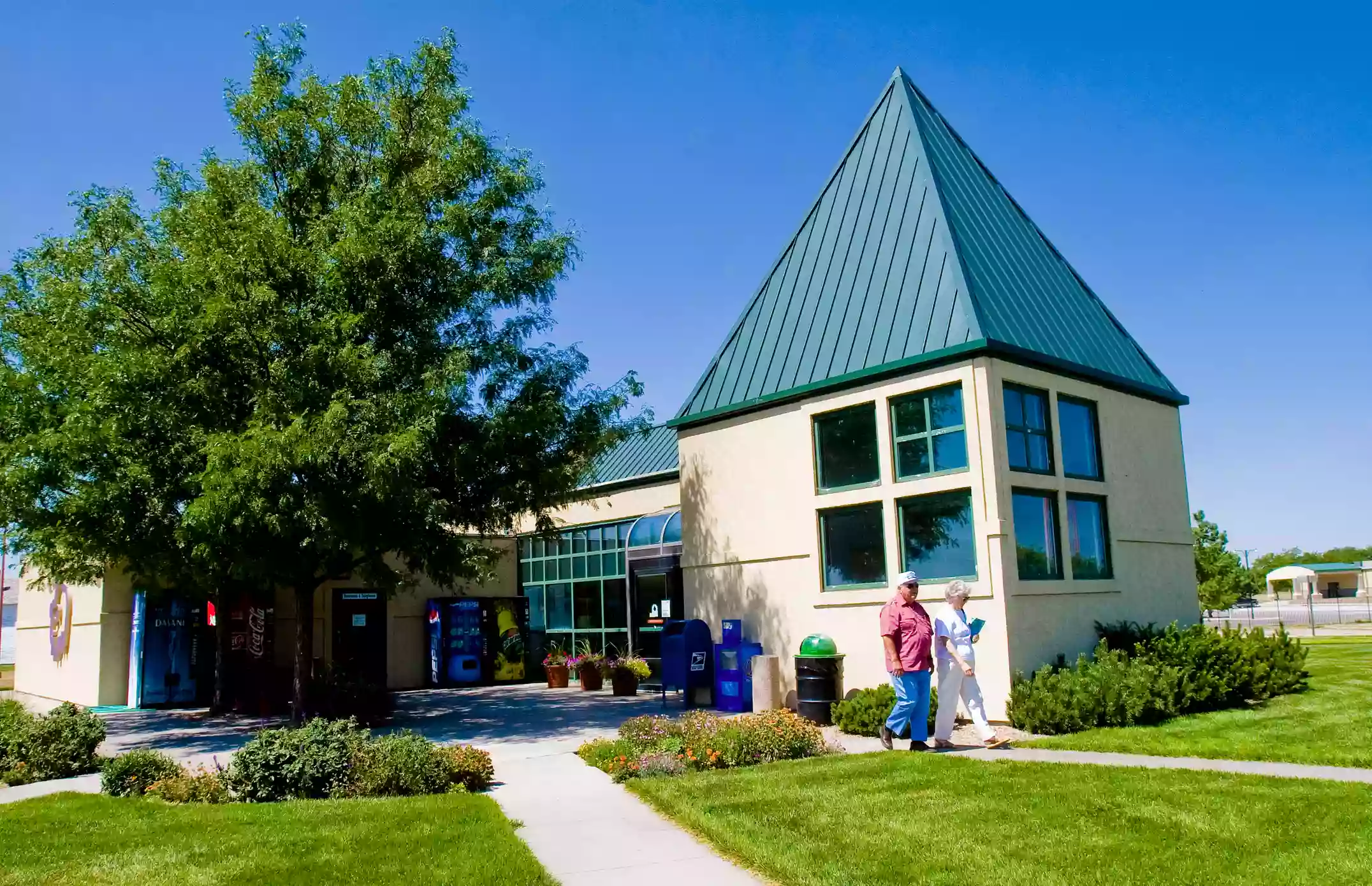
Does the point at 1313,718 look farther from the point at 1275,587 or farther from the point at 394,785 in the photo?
the point at 1275,587

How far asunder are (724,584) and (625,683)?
4281 mm

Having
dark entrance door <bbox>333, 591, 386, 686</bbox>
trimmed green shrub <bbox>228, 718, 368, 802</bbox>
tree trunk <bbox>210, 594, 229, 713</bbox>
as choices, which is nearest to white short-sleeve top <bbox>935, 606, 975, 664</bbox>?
trimmed green shrub <bbox>228, 718, 368, 802</bbox>

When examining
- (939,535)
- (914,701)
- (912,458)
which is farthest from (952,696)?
(912,458)

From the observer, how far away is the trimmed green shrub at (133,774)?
1011 centimetres

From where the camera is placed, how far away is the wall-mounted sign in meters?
22.7

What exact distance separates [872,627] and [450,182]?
9.25 m

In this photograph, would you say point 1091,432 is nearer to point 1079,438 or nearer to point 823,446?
point 1079,438

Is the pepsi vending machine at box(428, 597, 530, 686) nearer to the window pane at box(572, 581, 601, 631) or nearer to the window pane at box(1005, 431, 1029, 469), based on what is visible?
the window pane at box(572, 581, 601, 631)

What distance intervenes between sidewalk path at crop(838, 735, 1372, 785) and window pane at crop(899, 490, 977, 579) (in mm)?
3071

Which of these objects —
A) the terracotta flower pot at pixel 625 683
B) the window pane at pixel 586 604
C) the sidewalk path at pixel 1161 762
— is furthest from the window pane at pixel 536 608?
the sidewalk path at pixel 1161 762

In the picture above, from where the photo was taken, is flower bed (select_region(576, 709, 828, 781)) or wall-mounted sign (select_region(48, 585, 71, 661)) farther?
wall-mounted sign (select_region(48, 585, 71, 661))

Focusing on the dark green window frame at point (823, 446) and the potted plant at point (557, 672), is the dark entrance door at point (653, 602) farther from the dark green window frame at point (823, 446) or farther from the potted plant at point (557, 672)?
the dark green window frame at point (823, 446)

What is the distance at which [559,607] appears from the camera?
2620 cm

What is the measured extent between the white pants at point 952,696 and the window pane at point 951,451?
335cm
